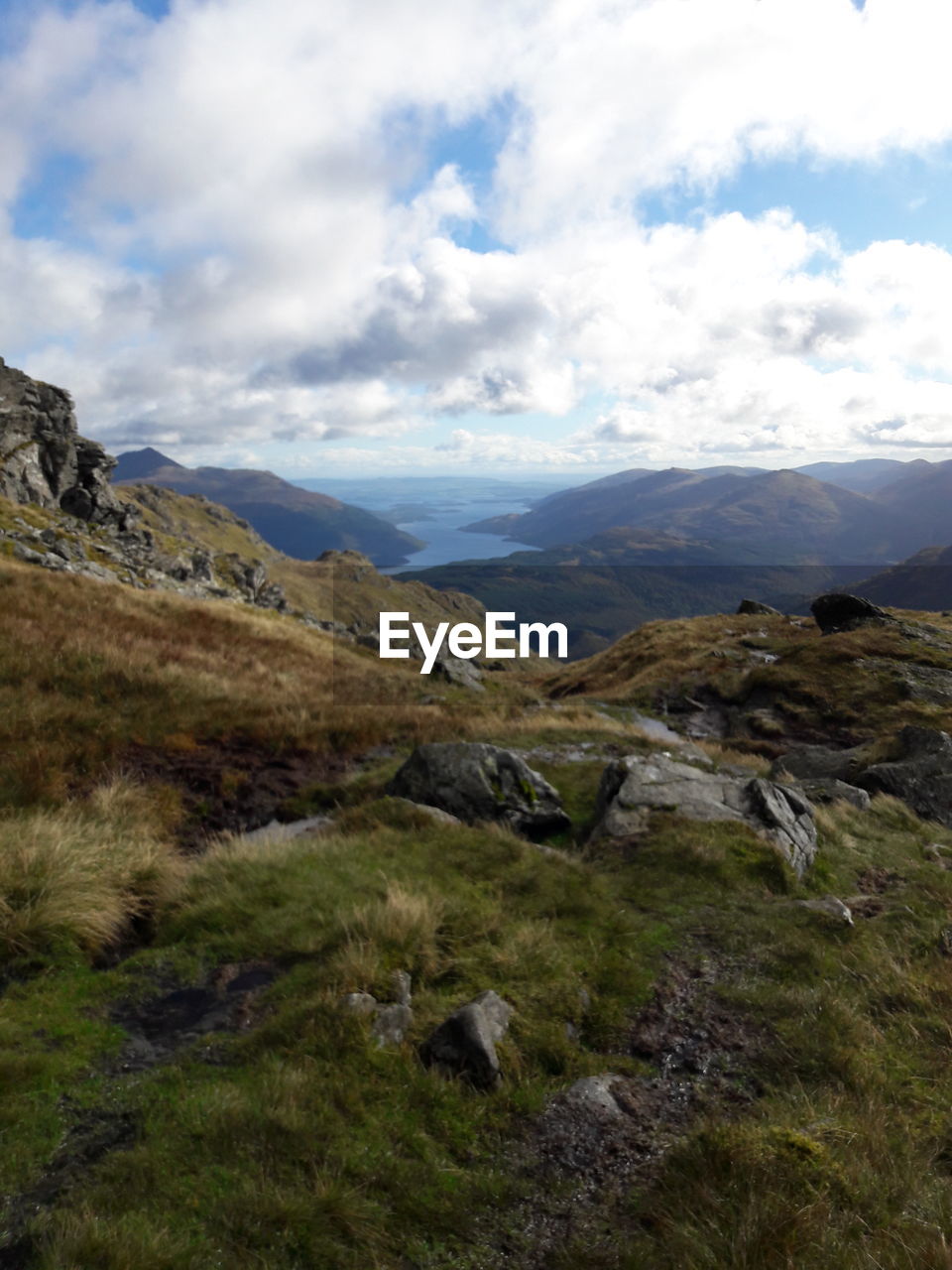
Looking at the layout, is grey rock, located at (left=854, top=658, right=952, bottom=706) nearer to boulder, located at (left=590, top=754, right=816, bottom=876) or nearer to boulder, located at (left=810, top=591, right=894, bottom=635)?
boulder, located at (left=810, top=591, right=894, bottom=635)

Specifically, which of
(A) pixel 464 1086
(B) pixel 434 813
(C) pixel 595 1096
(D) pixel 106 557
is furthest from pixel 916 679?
(D) pixel 106 557

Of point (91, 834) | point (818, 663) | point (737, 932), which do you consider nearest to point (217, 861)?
point (91, 834)

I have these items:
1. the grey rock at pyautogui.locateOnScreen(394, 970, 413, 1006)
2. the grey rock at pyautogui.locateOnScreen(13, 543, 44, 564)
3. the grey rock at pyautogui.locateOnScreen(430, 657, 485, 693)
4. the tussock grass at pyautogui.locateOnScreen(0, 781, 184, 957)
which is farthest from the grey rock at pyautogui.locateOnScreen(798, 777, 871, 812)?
the grey rock at pyautogui.locateOnScreen(13, 543, 44, 564)

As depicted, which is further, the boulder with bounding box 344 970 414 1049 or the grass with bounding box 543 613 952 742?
the grass with bounding box 543 613 952 742

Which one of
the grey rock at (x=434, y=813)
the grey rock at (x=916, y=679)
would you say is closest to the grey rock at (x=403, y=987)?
the grey rock at (x=434, y=813)

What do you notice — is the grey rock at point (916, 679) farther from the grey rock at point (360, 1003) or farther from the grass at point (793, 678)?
the grey rock at point (360, 1003)

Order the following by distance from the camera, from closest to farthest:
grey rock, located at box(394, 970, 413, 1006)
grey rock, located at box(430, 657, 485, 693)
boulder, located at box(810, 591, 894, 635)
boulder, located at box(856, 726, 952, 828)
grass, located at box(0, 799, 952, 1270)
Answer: grass, located at box(0, 799, 952, 1270) < grey rock, located at box(394, 970, 413, 1006) < boulder, located at box(856, 726, 952, 828) < grey rock, located at box(430, 657, 485, 693) < boulder, located at box(810, 591, 894, 635)

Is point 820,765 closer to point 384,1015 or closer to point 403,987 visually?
point 403,987
